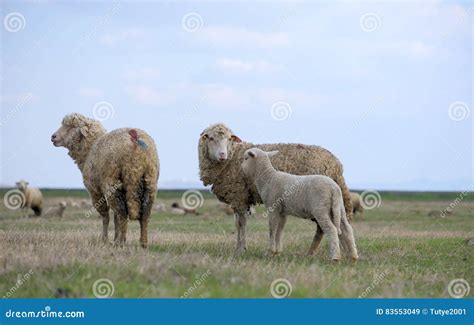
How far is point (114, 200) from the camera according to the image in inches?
504

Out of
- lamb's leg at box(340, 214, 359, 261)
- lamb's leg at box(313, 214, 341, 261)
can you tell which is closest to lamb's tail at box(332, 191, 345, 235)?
lamb's leg at box(313, 214, 341, 261)

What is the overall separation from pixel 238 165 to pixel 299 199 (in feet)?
7.74

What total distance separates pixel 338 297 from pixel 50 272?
393 cm

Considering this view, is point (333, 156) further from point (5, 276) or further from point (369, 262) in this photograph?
point (5, 276)

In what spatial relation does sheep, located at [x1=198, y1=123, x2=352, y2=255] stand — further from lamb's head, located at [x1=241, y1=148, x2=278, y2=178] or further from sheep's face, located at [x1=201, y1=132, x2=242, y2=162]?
lamb's head, located at [x1=241, y1=148, x2=278, y2=178]

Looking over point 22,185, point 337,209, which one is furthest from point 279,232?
point 22,185


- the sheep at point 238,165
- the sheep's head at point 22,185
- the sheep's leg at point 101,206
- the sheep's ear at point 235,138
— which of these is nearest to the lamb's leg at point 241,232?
the sheep at point 238,165

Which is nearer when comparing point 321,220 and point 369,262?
point 321,220

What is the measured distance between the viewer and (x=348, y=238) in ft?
38.8

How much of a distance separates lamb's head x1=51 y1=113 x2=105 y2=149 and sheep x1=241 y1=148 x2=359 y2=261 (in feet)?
12.9

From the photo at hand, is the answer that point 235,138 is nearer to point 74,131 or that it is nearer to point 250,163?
point 250,163

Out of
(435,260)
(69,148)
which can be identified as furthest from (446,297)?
(69,148)

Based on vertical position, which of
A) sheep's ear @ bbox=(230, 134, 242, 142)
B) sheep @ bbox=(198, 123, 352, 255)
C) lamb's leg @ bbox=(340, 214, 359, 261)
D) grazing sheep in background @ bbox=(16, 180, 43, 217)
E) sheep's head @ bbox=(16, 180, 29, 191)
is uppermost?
sheep's ear @ bbox=(230, 134, 242, 142)

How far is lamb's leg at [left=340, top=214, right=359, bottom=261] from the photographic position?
11750mm
